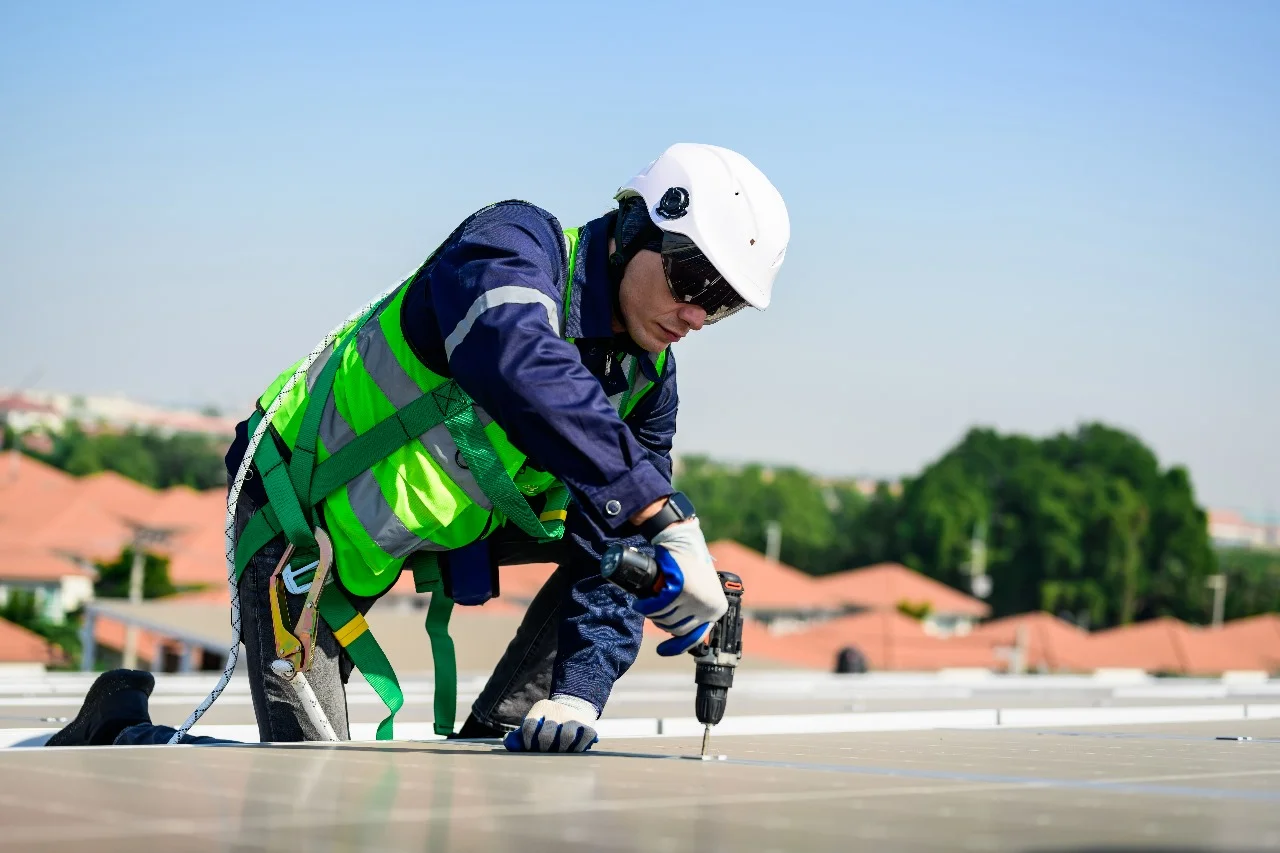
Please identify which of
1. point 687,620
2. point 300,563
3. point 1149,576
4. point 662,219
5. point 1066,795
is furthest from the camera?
point 1149,576

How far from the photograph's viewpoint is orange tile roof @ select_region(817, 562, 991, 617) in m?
56.0

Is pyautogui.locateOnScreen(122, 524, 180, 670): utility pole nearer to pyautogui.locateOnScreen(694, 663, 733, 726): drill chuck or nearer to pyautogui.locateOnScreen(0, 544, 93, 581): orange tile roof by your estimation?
Answer: pyautogui.locateOnScreen(0, 544, 93, 581): orange tile roof

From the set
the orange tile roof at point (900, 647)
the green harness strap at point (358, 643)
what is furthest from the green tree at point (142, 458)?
the green harness strap at point (358, 643)

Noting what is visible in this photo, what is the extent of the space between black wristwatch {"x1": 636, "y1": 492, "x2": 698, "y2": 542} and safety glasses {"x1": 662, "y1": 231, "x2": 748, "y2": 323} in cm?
77

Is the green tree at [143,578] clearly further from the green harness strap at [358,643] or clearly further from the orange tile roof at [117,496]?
the green harness strap at [358,643]

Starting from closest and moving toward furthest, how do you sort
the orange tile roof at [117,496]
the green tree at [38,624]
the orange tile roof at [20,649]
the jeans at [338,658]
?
the jeans at [338,658], the orange tile roof at [20,649], the green tree at [38,624], the orange tile roof at [117,496]

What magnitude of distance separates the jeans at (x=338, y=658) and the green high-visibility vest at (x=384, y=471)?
0.22 feet

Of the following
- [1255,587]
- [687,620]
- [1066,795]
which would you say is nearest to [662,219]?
[687,620]

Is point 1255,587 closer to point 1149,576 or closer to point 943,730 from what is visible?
point 1149,576

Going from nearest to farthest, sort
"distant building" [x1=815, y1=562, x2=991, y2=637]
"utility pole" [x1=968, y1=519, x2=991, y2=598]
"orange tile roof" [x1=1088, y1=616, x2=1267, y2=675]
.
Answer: "orange tile roof" [x1=1088, y1=616, x2=1267, y2=675], "distant building" [x1=815, y1=562, x2=991, y2=637], "utility pole" [x1=968, y1=519, x2=991, y2=598]

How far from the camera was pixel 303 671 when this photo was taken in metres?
4.19

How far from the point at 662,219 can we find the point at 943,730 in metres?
1.64

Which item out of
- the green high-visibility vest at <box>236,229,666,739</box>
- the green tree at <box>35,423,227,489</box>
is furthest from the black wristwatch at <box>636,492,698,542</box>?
the green tree at <box>35,423,227,489</box>

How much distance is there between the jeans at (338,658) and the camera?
13.9ft
